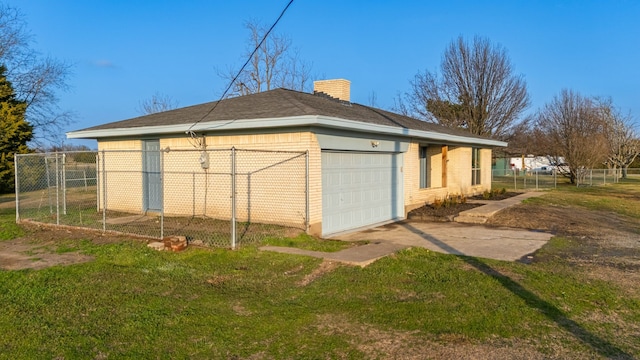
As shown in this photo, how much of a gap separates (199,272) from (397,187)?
8.74m

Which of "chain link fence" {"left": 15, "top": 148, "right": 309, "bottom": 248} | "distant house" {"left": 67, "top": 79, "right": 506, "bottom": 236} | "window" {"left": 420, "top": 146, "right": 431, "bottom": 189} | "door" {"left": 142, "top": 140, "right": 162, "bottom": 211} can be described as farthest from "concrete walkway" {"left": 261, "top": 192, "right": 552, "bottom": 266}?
"door" {"left": 142, "top": 140, "right": 162, "bottom": 211}

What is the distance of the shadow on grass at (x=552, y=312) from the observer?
4402 millimetres

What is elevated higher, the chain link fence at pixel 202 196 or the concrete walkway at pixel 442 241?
the chain link fence at pixel 202 196

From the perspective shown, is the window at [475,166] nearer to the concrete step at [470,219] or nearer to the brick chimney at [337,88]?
the brick chimney at [337,88]

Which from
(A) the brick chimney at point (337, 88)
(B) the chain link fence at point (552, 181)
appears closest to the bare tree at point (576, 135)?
(B) the chain link fence at point (552, 181)

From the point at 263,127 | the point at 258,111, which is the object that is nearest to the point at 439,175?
the point at 258,111

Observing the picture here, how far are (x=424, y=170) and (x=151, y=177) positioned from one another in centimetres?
980

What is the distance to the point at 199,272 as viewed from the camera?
729 cm

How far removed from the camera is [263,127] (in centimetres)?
1098

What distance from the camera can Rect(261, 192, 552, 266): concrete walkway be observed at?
8439mm

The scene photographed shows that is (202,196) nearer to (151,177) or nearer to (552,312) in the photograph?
(151,177)

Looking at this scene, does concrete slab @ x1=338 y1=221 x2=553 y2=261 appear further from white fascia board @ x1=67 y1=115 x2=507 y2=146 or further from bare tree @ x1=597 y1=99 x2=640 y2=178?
bare tree @ x1=597 y1=99 x2=640 y2=178

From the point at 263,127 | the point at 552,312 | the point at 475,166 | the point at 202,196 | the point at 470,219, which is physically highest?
the point at 263,127

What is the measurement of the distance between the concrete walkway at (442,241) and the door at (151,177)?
20.1ft
